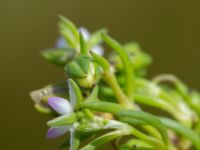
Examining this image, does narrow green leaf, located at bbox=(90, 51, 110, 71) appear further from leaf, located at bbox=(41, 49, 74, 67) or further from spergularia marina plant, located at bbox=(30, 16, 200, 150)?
leaf, located at bbox=(41, 49, 74, 67)

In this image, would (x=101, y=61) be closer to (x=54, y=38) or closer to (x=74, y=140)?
(x=74, y=140)

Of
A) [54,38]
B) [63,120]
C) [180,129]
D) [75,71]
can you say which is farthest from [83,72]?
[54,38]

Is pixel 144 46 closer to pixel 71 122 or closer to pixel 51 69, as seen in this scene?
pixel 51 69

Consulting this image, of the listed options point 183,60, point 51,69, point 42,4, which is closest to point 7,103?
point 51,69

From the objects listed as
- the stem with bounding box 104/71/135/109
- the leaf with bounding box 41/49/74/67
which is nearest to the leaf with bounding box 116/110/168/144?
the stem with bounding box 104/71/135/109

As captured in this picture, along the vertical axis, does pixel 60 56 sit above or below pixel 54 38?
below

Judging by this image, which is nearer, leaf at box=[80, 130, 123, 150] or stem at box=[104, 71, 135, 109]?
leaf at box=[80, 130, 123, 150]

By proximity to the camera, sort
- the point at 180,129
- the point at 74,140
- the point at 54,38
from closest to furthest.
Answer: the point at 74,140 < the point at 180,129 < the point at 54,38
